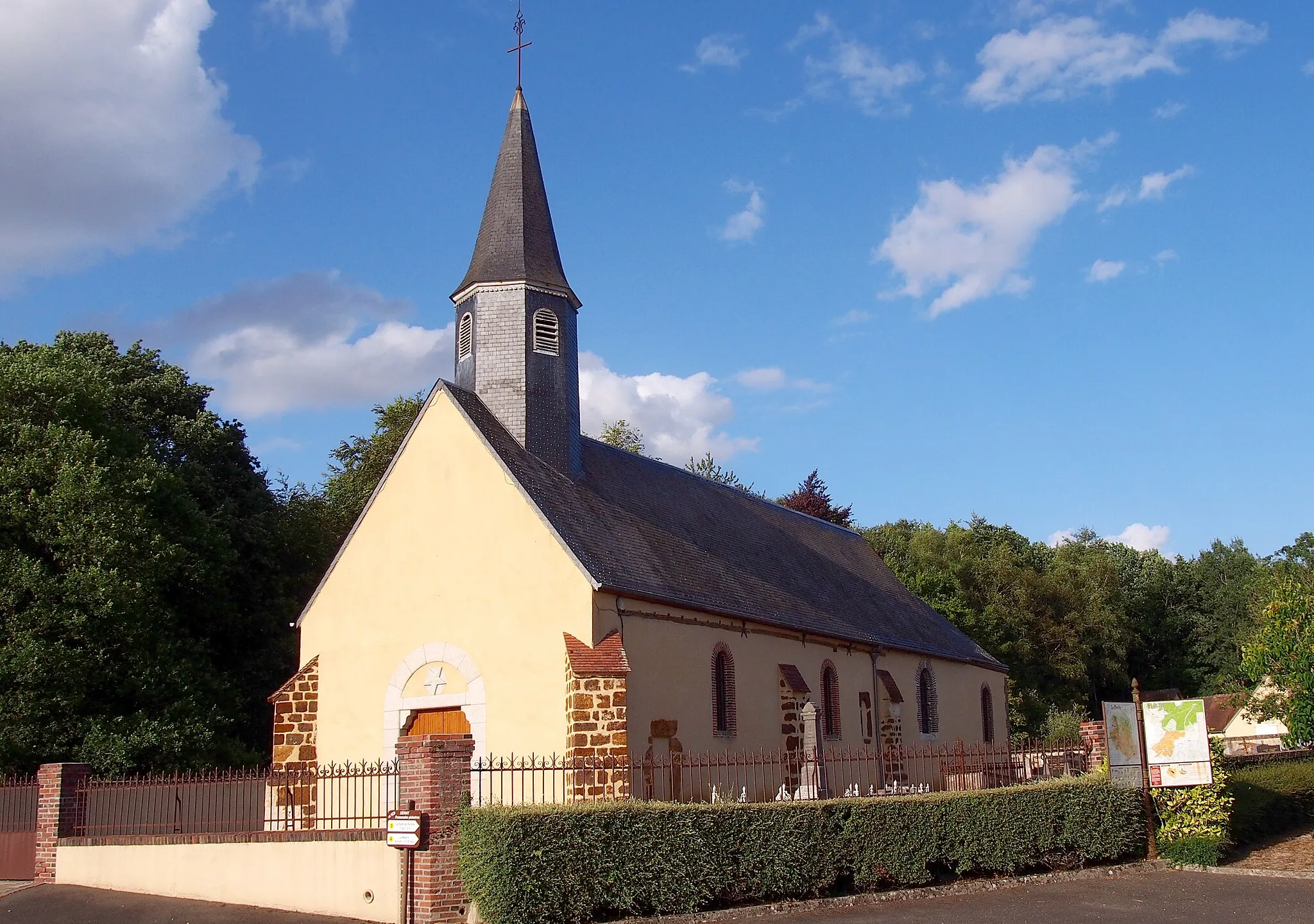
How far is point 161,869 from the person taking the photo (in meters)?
15.1

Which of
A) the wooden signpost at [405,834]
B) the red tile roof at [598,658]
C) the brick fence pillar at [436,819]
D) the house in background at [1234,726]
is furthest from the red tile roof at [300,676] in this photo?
the house in background at [1234,726]

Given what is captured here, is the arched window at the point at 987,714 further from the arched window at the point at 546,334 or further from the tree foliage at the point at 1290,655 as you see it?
the arched window at the point at 546,334

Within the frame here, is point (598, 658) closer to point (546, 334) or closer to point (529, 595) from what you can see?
point (529, 595)

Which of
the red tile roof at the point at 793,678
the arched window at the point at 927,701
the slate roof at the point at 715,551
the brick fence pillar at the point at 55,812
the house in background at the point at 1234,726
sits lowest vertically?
the house in background at the point at 1234,726

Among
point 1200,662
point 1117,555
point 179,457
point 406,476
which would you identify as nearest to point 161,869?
point 406,476

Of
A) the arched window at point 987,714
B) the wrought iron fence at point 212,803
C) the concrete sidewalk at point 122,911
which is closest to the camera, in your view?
the concrete sidewalk at point 122,911

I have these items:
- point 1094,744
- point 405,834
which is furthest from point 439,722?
point 1094,744

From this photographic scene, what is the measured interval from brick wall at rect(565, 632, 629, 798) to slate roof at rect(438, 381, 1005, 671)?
1187 mm

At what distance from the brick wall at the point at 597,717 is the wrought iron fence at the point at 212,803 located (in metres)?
2.54

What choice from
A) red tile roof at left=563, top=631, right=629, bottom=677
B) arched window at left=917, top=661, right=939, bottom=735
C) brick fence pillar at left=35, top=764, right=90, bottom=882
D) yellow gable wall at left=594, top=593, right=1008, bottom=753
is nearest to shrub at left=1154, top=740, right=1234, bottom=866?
yellow gable wall at left=594, top=593, right=1008, bottom=753

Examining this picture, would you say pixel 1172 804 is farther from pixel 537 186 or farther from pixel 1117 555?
pixel 1117 555

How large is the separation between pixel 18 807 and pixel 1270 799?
65.9 feet

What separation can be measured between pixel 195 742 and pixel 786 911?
1386 cm

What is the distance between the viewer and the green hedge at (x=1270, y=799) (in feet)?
62.1
